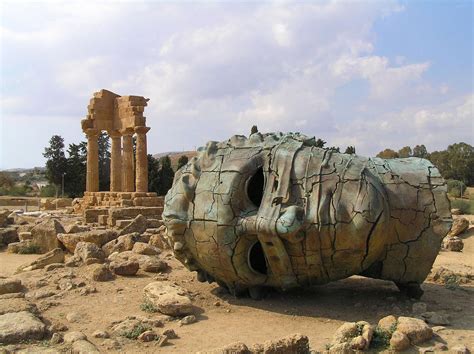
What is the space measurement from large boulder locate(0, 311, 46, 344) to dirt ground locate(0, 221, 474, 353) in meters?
0.16

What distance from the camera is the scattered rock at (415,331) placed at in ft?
13.8

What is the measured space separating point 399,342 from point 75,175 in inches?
1541

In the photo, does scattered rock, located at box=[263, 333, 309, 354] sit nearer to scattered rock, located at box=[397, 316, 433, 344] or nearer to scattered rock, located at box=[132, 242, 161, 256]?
scattered rock, located at box=[397, 316, 433, 344]

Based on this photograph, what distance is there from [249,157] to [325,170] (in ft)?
2.89

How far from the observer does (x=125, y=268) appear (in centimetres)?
698

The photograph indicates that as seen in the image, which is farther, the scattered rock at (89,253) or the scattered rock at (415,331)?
the scattered rock at (89,253)

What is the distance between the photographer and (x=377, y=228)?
4910mm

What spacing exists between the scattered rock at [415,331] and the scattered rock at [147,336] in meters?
2.24

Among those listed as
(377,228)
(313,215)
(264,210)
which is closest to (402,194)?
(377,228)

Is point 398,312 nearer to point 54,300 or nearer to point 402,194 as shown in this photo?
point 402,194

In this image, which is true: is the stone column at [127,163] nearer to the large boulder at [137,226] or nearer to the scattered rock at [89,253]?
the large boulder at [137,226]

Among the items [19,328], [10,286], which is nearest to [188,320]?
[19,328]

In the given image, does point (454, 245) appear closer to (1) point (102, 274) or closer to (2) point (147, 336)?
(1) point (102, 274)

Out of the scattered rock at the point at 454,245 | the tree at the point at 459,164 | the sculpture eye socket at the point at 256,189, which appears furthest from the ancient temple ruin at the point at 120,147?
the tree at the point at 459,164
